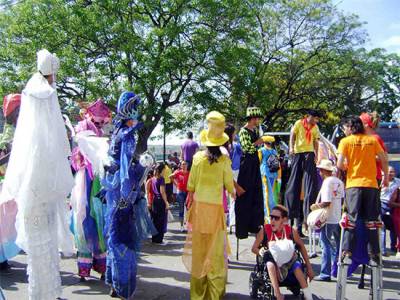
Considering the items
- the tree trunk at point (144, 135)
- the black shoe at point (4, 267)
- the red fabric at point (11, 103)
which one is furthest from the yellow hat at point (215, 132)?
the tree trunk at point (144, 135)

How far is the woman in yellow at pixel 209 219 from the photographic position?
15.7 ft

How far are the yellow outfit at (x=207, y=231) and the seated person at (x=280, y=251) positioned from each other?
50 centimetres

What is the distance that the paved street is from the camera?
5.36m

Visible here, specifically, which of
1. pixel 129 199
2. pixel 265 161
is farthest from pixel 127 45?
pixel 129 199

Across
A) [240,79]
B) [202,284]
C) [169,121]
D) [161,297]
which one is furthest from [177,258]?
[240,79]

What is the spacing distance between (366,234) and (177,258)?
349 centimetres

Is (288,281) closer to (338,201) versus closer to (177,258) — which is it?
(338,201)

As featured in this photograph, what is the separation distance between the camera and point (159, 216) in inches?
362

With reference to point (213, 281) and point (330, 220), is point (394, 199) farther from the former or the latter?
point (213, 281)

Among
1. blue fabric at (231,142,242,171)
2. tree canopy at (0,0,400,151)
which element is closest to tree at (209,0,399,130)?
tree canopy at (0,0,400,151)

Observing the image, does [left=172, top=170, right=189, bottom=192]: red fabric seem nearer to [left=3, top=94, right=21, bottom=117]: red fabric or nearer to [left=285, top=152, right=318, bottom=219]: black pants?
[left=285, top=152, right=318, bottom=219]: black pants

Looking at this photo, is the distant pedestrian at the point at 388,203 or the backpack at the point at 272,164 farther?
the backpack at the point at 272,164

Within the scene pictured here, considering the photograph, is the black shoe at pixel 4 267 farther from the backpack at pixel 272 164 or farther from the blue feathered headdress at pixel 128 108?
the backpack at pixel 272 164

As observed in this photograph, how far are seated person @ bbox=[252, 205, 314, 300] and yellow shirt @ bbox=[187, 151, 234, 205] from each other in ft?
2.27
